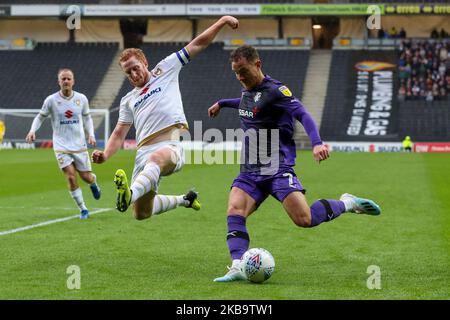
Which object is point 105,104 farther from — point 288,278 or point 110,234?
point 288,278

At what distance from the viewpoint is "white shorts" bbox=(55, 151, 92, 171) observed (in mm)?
13656

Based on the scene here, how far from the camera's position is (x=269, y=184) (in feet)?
26.3

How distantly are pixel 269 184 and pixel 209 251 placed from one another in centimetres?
188

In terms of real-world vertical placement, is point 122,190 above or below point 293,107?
below

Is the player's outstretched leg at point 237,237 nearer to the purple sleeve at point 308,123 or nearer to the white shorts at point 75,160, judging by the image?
the purple sleeve at point 308,123

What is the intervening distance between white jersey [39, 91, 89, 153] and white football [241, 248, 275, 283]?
686 cm

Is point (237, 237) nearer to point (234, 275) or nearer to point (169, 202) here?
point (234, 275)

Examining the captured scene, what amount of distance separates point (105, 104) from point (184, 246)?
4249cm

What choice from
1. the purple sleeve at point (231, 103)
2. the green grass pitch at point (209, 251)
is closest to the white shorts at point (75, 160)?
the green grass pitch at point (209, 251)

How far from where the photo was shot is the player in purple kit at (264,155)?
25.8 feet

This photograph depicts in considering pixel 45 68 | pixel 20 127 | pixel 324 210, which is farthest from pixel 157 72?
pixel 45 68

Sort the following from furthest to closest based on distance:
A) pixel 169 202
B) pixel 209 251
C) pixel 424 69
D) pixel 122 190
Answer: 1. pixel 424 69
2. pixel 169 202
3. pixel 209 251
4. pixel 122 190
